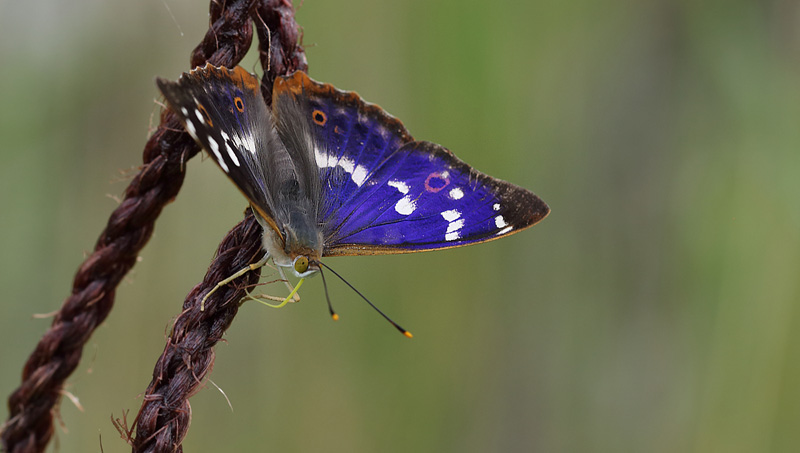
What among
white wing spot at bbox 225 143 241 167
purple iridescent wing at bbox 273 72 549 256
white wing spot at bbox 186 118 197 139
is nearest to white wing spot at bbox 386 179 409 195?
purple iridescent wing at bbox 273 72 549 256

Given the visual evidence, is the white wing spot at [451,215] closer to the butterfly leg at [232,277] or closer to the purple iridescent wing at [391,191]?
the purple iridescent wing at [391,191]

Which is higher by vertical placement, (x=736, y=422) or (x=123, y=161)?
(x=123, y=161)

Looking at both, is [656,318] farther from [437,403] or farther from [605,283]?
[437,403]

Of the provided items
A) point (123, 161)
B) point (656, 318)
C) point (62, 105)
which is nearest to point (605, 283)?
point (656, 318)

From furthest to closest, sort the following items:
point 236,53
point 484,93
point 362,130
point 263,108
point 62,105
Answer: point 484,93 < point 62,105 < point 362,130 < point 263,108 < point 236,53

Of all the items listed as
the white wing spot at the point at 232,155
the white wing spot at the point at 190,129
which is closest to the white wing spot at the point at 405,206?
the white wing spot at the point at 232,155

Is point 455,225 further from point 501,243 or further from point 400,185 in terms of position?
point 501,243

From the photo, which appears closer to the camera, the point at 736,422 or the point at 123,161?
the point at 123,161
